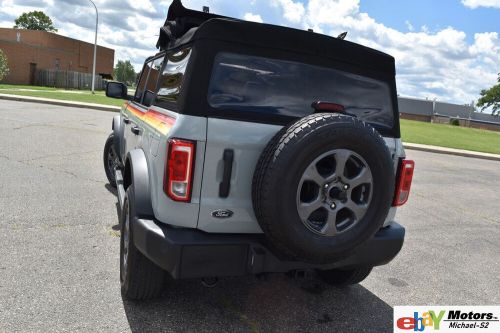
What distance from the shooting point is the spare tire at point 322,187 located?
7.97ft

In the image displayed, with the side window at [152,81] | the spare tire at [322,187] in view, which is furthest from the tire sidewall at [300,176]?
the side window at [152,81]

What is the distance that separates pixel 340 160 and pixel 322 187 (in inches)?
7.5

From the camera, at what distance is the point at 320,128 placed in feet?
8.04

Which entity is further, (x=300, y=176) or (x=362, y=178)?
(x=362, y=178)

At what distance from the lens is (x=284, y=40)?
2807mm

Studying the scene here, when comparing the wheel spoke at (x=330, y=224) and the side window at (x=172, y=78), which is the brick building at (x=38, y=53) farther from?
the wheel spoke at (x=330, y=224)

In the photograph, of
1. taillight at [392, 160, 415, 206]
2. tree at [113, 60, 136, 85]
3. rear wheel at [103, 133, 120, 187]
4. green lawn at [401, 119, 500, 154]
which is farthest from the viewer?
tree at [113, 60, 136, 85]

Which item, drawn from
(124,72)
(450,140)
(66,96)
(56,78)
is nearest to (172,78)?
(450,140)

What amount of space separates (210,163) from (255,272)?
2.36ft

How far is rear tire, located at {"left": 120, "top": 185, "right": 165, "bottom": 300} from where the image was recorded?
113 inches

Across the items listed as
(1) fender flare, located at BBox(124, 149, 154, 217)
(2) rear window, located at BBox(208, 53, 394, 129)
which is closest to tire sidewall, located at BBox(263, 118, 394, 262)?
(2) rear window, located at BBox(208, 53, 394, 129)

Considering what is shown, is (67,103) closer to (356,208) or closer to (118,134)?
(118,134)

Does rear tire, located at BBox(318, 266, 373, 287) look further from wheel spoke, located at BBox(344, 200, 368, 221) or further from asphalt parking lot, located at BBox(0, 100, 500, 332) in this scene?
wheel spoke, located at BBox(344, 200, 368, 221)

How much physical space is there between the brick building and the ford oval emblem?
49.1 meters
